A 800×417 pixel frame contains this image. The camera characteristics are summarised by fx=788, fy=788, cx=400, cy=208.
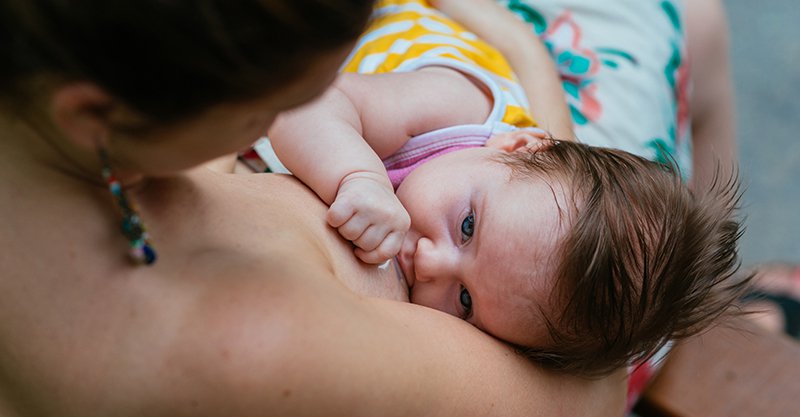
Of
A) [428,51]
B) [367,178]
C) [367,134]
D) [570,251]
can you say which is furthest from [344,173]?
[428,51]

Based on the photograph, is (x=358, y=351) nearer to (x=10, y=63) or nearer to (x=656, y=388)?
(x=10, y=63)

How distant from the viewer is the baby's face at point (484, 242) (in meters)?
0.89

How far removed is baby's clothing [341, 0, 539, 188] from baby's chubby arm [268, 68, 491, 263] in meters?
0.02

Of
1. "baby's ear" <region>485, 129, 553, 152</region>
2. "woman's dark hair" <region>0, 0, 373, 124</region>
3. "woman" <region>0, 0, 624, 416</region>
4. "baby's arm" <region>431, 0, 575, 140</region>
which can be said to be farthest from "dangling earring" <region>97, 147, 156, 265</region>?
"baby's arm" <region>431, 0, 575, 140</region>

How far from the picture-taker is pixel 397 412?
25.9 inches

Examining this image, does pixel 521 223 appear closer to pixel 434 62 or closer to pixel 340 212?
pixel 340 212

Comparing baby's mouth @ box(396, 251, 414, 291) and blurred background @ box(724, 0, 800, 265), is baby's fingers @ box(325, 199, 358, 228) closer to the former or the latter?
baby's mouth @ box(396, 251, 414, 291)

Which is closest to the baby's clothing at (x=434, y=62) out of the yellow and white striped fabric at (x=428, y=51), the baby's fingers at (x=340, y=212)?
the yellow and white striped fabric at (x=428, y=51)

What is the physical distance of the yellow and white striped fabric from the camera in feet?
3.72

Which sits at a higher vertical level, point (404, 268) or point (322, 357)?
point (322, 357)

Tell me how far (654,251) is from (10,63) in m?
0.69

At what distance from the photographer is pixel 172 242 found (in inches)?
24.2

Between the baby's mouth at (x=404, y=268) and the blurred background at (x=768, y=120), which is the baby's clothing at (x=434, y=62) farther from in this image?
the blurred background at (x=768, y=120)

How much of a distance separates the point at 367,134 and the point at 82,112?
21.0 inches
